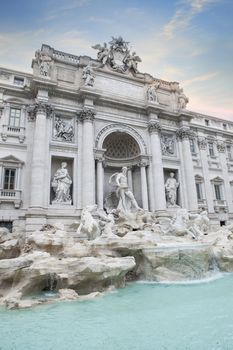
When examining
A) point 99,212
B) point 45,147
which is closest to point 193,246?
point 99,212

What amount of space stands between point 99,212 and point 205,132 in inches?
586

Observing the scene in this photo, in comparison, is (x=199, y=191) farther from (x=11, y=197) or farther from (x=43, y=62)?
(x=43, y=62)

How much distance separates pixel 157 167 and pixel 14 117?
34.2 ft

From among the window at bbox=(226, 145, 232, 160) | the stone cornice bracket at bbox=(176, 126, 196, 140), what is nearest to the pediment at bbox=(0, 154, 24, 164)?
the stone cornice bracket at bbox=(176, 126, 196, 140)

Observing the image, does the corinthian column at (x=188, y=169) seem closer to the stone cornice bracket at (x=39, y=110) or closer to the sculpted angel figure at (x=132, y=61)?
the sculpted angel figure at (x=132, y=61)

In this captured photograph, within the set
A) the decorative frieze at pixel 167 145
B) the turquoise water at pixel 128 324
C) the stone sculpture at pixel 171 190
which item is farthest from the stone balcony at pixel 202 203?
the turquoise water at pixel 128 324

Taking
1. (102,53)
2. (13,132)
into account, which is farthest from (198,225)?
(102,53)

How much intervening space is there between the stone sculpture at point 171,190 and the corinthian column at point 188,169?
0.93m

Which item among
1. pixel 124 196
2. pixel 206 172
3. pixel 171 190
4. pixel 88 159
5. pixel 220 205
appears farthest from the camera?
pixel 206 172

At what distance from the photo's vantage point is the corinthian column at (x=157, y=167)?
56.7 feet

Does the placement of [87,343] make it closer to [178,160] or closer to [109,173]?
[109,173]

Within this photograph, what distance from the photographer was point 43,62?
1620 centimetres

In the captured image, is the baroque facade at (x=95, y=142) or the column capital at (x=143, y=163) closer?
the baroque facade at (x=95, y=142)

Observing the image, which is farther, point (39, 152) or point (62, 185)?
point (62, 185)
